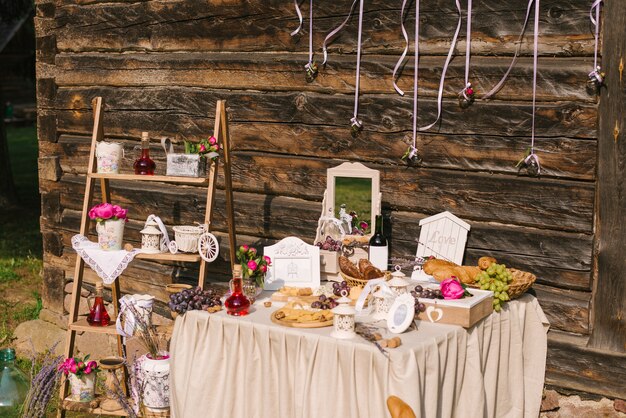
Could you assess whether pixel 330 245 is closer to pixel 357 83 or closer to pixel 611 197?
pixel 357 83

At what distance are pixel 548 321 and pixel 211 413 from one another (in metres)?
1.80

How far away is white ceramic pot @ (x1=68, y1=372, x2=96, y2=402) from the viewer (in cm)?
507

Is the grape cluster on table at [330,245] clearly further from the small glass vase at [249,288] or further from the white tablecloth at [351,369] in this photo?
the white tablecloth at [351,369]

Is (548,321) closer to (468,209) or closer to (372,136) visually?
(468,209)

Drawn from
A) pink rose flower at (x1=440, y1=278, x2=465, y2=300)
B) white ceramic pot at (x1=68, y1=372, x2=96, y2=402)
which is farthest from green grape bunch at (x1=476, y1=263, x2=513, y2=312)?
white ceramic pot at (x1=68, y1=372, x2=96, y2=402)

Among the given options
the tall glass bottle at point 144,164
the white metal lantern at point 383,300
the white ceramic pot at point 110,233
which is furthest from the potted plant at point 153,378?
the white metal lantern at point 383,300

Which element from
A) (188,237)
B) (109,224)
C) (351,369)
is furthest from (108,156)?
(351,369)

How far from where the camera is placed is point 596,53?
14.1 ft

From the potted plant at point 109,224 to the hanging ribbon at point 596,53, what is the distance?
266 cm

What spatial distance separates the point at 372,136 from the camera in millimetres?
5070

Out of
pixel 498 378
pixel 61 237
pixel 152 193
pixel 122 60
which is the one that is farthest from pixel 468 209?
pixel 61 237

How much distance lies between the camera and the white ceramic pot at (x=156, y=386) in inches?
185

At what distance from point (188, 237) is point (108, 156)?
2.40ft

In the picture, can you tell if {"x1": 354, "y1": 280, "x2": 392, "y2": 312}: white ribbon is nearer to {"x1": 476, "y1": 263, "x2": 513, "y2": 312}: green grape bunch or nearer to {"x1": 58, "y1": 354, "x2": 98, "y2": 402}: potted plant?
{"x1": 476, "y1": 263, "x2": 513, "y2": 312}: green grape bunch
